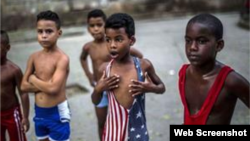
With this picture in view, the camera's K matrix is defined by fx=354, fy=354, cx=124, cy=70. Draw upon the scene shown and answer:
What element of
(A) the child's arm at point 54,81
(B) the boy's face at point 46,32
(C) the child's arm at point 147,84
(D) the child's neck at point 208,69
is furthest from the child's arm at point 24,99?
(D) the child's neck at point 208,69

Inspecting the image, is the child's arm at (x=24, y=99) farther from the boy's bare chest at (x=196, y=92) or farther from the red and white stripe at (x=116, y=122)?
the boy's bare chest at (x=196, y=92)

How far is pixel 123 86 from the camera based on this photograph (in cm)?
257

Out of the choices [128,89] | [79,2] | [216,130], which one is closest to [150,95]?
[128,89]

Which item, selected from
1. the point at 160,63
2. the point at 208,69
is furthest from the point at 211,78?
the point at 160,63

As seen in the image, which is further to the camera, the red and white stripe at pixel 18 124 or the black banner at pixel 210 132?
the red and white stripe at pixel 18 124

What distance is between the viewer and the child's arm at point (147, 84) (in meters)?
2.50

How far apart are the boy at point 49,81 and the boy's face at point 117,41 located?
68cm

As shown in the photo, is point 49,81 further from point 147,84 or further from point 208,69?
point 208,69

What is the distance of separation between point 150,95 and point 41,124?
2634 millimetres

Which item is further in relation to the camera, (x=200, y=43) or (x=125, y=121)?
(x=125, y=121)

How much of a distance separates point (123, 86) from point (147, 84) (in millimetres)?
179

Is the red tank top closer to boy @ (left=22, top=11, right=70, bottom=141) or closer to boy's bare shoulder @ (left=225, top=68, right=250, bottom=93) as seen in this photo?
boy's bare shoulder @ (left=225, top=68, right=250, bottom=93)

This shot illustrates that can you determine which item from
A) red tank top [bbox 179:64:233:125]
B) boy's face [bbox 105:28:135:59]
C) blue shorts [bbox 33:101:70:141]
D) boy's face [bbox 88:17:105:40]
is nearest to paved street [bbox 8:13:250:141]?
blue shorts [bbox 33:101:70:141]

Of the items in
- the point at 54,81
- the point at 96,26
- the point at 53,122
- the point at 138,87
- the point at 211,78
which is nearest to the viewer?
the point at 211,78
